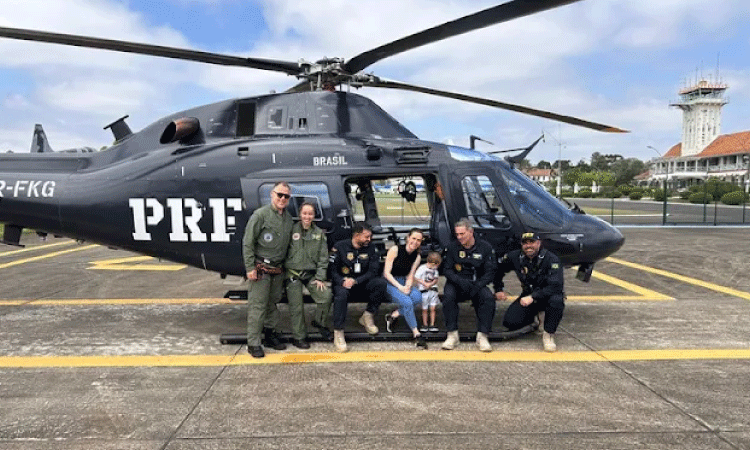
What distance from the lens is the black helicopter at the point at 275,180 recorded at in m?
6.26

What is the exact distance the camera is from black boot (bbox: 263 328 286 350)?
5682mm

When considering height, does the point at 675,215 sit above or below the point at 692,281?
above

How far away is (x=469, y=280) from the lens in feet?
18.6

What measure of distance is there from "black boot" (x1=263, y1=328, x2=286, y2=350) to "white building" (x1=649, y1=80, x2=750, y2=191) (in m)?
95.4

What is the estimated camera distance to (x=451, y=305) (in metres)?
5.67

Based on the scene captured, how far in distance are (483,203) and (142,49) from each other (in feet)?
14.3

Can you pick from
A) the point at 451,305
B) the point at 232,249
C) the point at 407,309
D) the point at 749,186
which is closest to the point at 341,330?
the point at 407,309

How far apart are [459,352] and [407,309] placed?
2.50 feet

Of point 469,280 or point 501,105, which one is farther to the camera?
point 501,105

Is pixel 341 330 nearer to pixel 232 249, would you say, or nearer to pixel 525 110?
pixel 232 249

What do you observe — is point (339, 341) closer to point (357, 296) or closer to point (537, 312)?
point (357, 296)

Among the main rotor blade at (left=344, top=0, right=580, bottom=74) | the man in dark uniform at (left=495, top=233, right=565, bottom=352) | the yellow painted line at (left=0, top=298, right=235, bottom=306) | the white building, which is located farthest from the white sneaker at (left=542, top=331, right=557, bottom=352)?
the white building

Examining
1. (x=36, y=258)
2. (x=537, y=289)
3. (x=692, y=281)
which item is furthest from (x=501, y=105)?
(x=36, y=258)

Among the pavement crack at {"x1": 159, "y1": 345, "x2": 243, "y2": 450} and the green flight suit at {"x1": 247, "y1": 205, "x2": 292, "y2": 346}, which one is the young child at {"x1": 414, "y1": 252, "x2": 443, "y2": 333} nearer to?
the green flight suit at {"x1": 247, "y1": 205, "x2": 292, "y2": 346}
